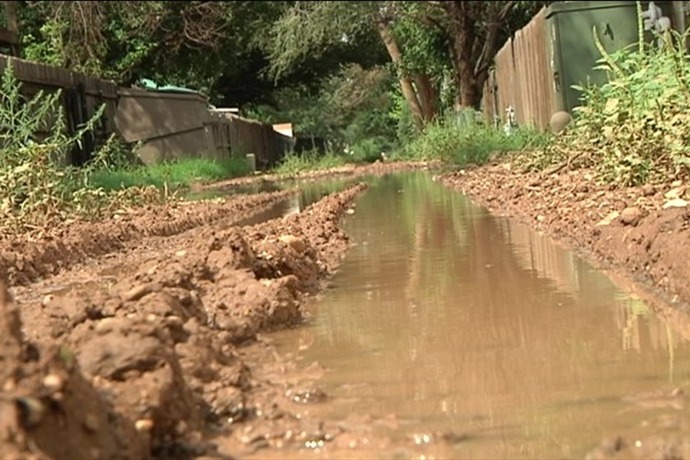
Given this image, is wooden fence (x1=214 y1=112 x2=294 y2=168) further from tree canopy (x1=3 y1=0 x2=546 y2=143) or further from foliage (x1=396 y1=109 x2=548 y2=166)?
foliage (x1=396 y1=109 x2=548 y2=166)

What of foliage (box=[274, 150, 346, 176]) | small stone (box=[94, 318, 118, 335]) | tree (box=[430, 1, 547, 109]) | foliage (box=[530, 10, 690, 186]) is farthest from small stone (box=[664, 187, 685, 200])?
foliage (box=[274, 150, 346, 176])

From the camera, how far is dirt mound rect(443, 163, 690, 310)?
15.5ft

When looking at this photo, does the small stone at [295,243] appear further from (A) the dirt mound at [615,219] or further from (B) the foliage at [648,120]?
(B) the foliage at [648,120]

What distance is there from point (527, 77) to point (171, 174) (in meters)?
5.84

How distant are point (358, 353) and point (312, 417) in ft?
2.79

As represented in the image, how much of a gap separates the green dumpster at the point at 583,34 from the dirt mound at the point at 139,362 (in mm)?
10417

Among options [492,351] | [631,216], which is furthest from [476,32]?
[492,351]

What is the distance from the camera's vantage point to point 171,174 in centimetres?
1858

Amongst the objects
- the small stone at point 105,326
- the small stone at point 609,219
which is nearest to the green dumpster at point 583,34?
the small stone at point 609,219

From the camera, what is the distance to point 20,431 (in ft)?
6.72

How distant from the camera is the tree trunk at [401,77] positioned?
92.4 ft

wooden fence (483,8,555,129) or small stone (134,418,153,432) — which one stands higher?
wooden fence (483,8,555,129)

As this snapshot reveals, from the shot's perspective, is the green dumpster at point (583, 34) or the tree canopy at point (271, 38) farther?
the tree canopy at point (271, 38)

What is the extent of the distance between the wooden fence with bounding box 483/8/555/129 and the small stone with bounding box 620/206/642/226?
950 cm
